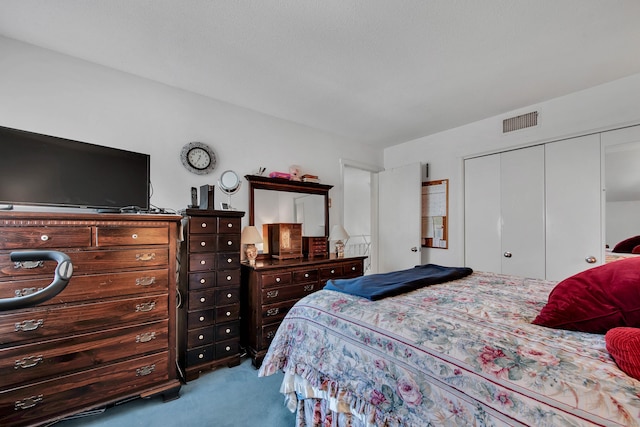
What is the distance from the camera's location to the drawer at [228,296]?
2346 millimetres

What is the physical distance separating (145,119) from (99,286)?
1.47m

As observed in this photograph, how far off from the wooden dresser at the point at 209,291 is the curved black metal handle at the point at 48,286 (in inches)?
58.6

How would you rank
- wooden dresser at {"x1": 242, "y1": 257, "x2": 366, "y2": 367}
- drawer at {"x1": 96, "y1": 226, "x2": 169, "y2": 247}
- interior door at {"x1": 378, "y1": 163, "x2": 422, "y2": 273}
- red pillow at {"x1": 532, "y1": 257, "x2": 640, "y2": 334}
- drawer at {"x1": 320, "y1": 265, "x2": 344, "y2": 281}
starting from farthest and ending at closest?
interior door at {"x1": 378, "y1": 163, "x2": 422, "y2": 273} → drawer at {"x1": 320, "y1": 265, "x2": 344, "y2": 281} → wooden dresser at {"x1": 242, "y1": 257, "x2": 366, "y2": 367} → drawer at {"x1": 96, "y1": 226, "x2": 169, "y2": 247} → red pillow at {"x1": 532, "y1": 257, "x2": 640, "y2": 334}

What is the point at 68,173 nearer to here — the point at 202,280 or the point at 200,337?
the point at 202,280

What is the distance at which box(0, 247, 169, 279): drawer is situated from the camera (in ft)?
5.03

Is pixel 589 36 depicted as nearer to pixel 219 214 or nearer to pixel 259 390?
pixel 219 214

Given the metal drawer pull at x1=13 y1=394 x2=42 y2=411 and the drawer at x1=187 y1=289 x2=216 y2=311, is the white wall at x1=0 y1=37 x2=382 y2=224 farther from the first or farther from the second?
the metal drawer pull at x1=13 y1=394 x2=42 y2=411

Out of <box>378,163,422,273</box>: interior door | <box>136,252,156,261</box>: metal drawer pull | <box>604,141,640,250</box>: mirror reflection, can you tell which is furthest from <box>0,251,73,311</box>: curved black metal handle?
<box>604,141,640,250</box>: mirror reflection

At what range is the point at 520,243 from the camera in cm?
305

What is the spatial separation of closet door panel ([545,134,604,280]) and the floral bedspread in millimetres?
1450

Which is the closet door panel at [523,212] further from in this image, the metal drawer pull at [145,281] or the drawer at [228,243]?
the metal drawer pull at [145,281]

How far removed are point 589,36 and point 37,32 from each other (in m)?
3.74

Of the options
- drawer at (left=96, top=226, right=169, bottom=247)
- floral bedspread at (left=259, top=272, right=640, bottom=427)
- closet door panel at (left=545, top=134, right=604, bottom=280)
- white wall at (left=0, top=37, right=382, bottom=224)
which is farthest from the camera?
closet door panel at (left=545, top=134, right=604, bottom=280)

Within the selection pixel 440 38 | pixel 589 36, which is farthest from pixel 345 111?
pixel 589 36
